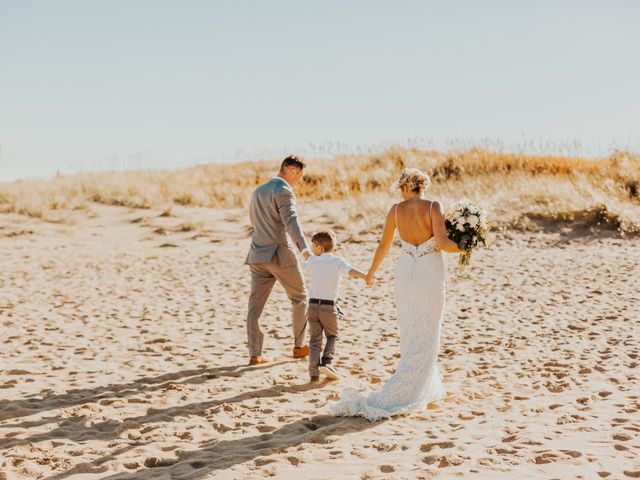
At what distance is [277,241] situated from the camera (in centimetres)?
798

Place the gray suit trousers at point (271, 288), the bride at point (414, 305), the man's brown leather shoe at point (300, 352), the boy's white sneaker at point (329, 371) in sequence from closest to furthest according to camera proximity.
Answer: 1. the bride at point (414, 305)
2. the boy's white sneaker at point (329, 371)
3. the gray suit trousers at point (271, 288)
4. the man's brown leather shoe at point (300, 352)

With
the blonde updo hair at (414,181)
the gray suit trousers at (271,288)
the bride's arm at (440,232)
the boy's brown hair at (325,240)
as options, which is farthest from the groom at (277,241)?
the bride's arm at (440,232)

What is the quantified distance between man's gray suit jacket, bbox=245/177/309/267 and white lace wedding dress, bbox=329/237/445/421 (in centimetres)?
155

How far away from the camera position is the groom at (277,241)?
305 inches

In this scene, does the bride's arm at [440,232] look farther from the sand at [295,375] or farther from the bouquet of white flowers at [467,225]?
the sand at [295,375]

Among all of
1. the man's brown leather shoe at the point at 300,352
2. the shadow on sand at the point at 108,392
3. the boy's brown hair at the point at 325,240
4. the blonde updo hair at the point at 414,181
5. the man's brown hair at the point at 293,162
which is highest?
the man's brown hair at the point at 293,162

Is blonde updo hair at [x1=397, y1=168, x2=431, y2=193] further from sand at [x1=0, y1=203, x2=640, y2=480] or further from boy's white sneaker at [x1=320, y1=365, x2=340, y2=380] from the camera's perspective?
boy's white sneaker at [x1=320, y1=365, x2=340, y2=380]

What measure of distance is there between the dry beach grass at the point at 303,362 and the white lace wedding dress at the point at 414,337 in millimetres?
218

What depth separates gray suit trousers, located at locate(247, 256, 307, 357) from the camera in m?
8.05

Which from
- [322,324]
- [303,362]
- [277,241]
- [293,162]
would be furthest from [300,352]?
[293,162]

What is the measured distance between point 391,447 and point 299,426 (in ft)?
3.36

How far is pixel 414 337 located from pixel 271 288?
212cm

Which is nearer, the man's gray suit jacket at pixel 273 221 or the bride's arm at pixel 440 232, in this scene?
the bride's arm at pixel 440 232

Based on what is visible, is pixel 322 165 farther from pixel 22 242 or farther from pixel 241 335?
pixel 241 335
